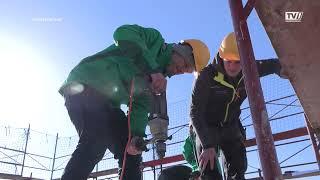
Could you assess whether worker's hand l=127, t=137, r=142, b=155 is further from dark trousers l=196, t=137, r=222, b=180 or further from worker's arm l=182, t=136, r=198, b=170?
worker's arm l=182, t=136, r=198, b=170

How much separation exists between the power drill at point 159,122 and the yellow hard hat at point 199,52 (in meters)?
0.75

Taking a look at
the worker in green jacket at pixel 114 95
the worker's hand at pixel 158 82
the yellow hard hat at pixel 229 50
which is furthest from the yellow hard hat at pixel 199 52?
the worker's hand at pixel 158 82

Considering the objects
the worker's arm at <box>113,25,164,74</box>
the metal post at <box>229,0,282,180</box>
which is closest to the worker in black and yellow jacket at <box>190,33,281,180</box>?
the worker's arm at <box>113,25,164,74</box>

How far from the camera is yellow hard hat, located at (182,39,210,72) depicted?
11.7 ft

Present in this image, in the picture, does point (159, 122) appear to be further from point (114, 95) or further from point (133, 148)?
point (114, 95)

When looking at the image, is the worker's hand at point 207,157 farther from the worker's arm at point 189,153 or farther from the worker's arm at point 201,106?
the worker's arm at point 189,153

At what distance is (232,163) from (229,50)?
42.6 inches

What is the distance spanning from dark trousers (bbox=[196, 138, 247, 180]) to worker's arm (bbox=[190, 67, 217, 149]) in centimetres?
17

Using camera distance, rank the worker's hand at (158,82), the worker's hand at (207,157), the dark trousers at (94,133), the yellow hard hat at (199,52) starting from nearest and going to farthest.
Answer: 1. the dark trousers at (94,133)
2. the worker's hand at (158,82)
3. the yellow hard hat at (199,52)
4. the worker's hand at (207,157)

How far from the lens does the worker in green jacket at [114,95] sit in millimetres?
2633

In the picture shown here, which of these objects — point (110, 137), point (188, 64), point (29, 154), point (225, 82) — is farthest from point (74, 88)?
point (29, 154)

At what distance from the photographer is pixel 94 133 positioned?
104 inches

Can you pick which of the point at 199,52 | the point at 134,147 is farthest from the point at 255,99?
the point at 199,52

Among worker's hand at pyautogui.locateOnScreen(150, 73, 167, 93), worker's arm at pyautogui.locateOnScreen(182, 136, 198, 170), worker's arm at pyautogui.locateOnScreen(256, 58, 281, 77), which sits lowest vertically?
worker's hand at pyautogui.locateOnScreen(150, 73, 167, 93)
